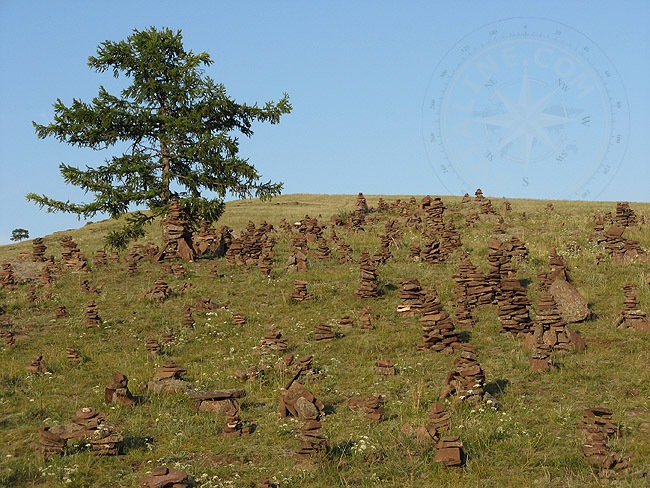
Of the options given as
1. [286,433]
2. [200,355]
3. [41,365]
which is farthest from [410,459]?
[41,365]

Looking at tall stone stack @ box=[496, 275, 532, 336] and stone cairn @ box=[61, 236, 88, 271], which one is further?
stone cairn @ box=[61, 236, 88, 271]

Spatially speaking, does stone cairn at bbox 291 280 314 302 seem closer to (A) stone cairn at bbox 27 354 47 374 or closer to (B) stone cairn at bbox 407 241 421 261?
(B) stone cairn at bbox 407 241 421 261

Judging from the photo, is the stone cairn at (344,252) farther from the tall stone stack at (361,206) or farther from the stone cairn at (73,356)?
the tall stone stack at (361,206)

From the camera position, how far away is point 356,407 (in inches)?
504

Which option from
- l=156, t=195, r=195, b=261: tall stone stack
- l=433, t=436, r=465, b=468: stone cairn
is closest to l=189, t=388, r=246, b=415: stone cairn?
l=433, t=436, r=465, b=468: stone cairn

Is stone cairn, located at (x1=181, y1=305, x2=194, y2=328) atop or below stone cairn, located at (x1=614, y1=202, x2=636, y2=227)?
below

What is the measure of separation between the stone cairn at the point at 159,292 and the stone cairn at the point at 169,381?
8.25m

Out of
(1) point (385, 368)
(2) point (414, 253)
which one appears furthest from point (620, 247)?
(1) point (385, 368)

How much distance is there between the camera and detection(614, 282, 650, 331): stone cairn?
55.8 ft

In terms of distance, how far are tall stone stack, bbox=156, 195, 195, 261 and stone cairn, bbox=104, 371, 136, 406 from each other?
16145mm

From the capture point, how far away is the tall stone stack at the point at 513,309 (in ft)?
58.0

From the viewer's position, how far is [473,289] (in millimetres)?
20641

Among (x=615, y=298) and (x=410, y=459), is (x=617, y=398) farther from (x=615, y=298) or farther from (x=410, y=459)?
(x=615, y=298)

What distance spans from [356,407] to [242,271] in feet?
48.4
